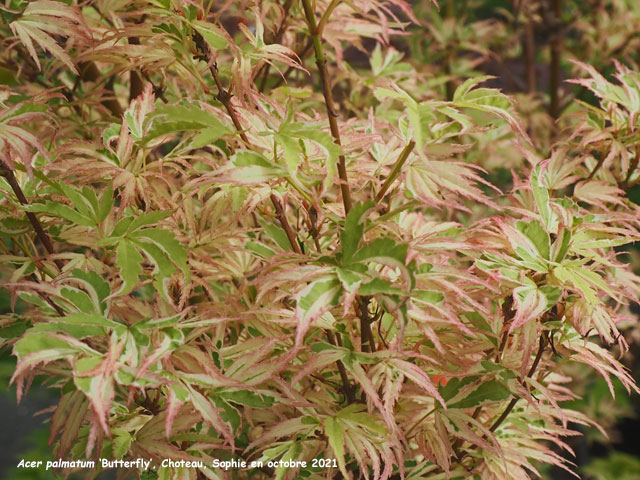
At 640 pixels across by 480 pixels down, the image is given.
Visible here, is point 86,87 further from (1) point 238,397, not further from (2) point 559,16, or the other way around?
(2) point 559,16

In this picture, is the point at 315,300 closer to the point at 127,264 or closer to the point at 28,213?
the point at 127,264

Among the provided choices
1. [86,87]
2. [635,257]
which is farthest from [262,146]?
[635,257]

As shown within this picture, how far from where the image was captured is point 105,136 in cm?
80

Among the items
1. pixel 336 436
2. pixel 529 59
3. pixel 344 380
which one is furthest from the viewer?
pixel 529 59

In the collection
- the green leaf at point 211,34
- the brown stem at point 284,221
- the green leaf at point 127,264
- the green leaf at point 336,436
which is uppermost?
the green leaf at point 211,34

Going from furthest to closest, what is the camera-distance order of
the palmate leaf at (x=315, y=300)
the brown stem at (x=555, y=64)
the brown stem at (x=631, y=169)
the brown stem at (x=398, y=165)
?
the brown stem at (x=555, y=64) < the brown stem at (x=631, y=169) < the brown stem at (x=398, y=165) < the palmate leaf at (x=315, y=300)

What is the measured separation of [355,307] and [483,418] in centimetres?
35

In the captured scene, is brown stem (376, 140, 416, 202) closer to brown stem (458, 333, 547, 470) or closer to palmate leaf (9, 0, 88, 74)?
brown stem (458, 333, 547, 470)

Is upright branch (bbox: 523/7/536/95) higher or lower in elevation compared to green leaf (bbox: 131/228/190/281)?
lower

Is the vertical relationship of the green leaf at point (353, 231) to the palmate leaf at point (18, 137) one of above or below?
below

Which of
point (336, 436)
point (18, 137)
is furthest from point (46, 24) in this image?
point (336, 436)

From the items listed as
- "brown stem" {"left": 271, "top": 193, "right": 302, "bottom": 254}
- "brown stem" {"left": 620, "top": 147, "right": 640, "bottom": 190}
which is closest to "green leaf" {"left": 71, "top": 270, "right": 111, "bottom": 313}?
"brown stem" {"left": 271, "top": 193, "right": 302, "bottom": 254}

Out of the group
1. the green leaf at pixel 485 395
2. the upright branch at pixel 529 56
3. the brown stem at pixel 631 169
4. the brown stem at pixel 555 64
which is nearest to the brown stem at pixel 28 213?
the green leaf at pixel 485 395

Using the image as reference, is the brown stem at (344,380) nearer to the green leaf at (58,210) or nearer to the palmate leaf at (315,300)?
the palmate leaf at (315,300)
